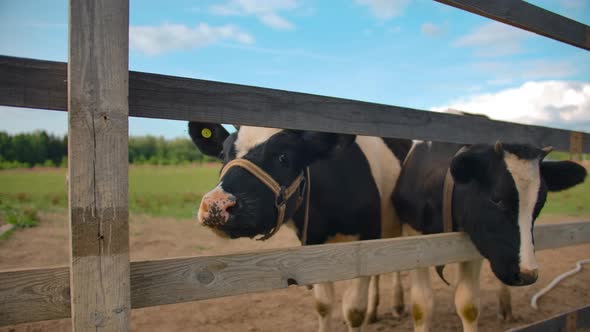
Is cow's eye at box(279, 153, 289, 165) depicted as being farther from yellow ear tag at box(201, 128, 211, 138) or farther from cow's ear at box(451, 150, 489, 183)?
cow's ear at box(451, 150, 489, 183)

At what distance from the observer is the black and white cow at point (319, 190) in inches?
90.8

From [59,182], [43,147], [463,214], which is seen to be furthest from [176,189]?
[463,214]

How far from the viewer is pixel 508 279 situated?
8.67 feet

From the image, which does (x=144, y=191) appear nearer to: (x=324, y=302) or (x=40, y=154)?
(x=40, y=154)

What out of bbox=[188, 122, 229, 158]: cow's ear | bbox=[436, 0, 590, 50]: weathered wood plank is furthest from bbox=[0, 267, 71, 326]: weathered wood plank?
bbox=[436, 0, 590, 50]: weathered wood plank

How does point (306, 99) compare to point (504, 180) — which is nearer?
point (306, 99)

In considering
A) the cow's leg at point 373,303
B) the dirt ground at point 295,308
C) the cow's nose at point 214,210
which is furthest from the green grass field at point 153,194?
the cow's nose at point 214,210

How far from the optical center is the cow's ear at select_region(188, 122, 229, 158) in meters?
2.97

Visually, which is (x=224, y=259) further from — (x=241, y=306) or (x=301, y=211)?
(x=241, y=306)

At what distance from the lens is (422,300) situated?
3430mm

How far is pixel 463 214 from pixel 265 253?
184cm

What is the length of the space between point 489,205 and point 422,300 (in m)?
1.11

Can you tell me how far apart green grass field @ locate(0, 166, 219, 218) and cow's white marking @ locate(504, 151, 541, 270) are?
12.4 metres

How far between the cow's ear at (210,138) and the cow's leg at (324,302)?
4.96 ft
